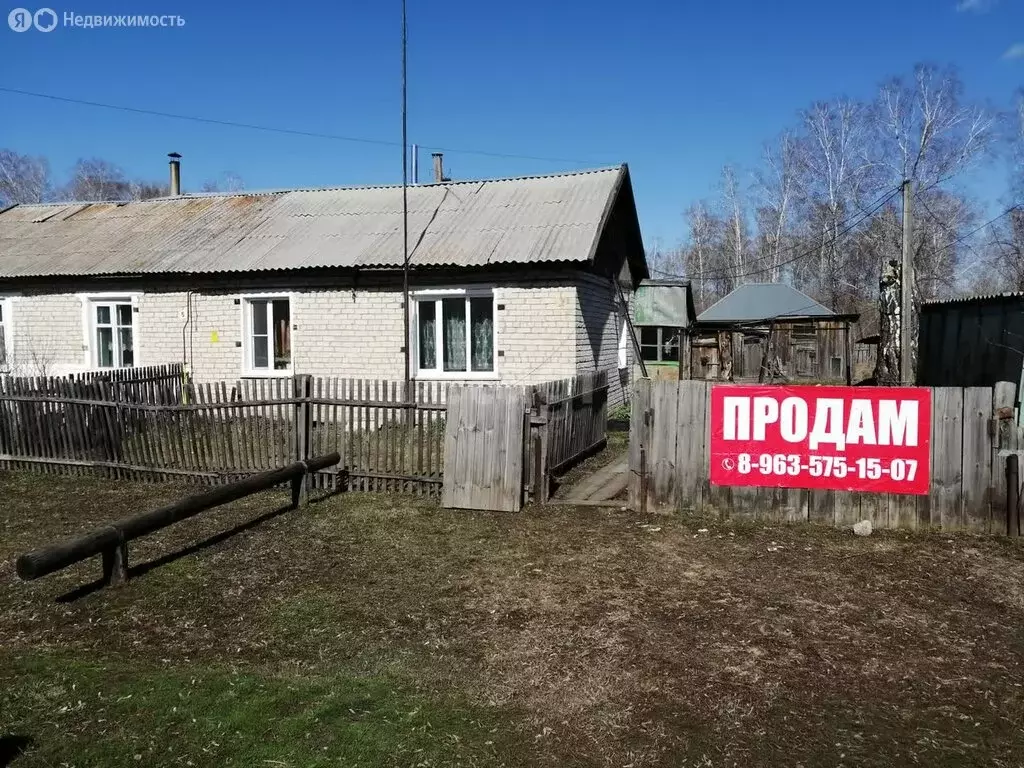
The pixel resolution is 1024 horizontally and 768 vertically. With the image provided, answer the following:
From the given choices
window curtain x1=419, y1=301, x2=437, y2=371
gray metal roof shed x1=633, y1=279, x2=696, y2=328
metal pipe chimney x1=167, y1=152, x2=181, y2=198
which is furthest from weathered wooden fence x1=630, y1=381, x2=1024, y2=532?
metal pipe chimney x1=167, y1=152, x2=181, y2=198

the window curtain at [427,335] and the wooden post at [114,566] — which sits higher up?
the window curtain at [427,335]

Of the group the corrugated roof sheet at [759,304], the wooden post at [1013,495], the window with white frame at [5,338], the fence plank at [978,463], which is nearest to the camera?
the wooden post at [1013,495]

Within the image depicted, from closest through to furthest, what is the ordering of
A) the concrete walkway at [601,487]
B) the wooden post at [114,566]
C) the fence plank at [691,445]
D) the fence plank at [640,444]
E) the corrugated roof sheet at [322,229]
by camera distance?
the wooden post at [114,566]
the fence plank at [691,445]
the fence plank at [640,444]
the concrete walkway at [601,487]
the corrugated roof sheet at [322,229]

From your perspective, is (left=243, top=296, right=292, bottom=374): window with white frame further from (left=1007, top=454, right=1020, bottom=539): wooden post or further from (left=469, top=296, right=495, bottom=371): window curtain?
(left=1007, top=454, right=1020, bottom=539): wooden post

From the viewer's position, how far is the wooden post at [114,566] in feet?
17.9

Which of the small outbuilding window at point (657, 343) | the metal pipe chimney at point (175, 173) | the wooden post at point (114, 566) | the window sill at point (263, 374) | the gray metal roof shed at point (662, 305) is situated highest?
the metal pipe chimney at point (175, 173)

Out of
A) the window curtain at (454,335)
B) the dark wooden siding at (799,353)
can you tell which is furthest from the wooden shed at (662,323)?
the window curtain at (454,335)

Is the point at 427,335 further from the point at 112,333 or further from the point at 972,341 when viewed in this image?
the point at 972,341

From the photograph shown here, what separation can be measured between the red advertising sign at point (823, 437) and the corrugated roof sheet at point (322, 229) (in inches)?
226

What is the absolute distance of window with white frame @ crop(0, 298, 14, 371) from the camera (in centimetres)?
1570

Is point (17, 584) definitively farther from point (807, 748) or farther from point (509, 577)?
point (807, 748)

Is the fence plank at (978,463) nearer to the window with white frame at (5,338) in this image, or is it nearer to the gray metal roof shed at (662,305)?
the gray metal roof shed at (662,305)

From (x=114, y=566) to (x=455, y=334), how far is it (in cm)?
859

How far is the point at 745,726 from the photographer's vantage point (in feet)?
11.4
